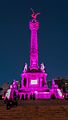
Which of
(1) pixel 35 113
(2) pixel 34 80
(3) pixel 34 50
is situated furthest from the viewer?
(3) pixel 34 50

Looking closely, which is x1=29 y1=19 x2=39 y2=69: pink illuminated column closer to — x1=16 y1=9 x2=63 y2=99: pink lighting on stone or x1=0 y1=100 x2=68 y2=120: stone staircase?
x1=16 y1=9 x2=63 y2=99: pink lighting on stone

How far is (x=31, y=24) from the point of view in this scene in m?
86.6

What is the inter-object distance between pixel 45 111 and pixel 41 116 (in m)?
1.39

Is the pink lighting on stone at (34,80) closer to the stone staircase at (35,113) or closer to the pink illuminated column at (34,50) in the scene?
the pink illuminated column at (34,50)

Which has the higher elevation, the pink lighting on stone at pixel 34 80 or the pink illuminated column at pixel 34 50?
the pink illuminated column at pixel 34 50

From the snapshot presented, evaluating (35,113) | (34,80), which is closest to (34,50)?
(34,80)

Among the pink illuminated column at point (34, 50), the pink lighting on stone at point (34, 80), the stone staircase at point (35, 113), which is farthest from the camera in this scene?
the pink illuminated column at point (34, 50)

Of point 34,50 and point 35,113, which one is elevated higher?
point 34,50

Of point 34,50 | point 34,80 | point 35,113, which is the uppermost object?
point 34,50

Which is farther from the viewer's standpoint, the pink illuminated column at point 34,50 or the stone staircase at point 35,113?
the pink illuminated column at point 34,50

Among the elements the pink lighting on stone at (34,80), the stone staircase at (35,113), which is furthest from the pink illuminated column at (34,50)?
the stone staircase at (35,113)

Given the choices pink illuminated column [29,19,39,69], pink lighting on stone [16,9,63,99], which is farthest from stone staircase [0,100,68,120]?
pink illuminated column [29,19,39,69]

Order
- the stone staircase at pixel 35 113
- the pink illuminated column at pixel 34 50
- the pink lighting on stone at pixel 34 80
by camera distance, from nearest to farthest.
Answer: the stone staircase at pixel 35 113
the pink lighting on stone at pixel 34 80
the pink illuminated column at pixel 34 50

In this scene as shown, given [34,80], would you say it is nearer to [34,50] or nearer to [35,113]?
[34,50]
